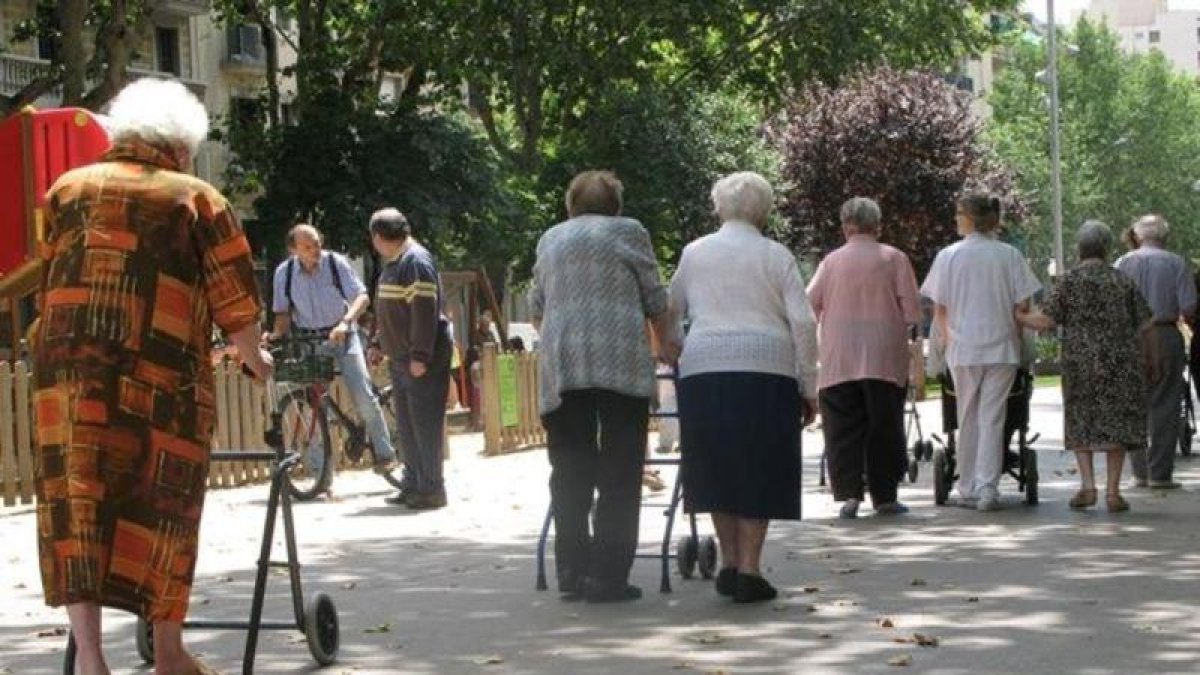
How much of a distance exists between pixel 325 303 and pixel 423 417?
6.27 feet

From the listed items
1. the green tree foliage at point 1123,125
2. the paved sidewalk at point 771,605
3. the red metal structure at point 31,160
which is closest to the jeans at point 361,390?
the paved sidewalk at point 771,605

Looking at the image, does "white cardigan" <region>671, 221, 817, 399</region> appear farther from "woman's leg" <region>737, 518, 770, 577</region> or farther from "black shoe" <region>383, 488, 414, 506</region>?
"black shoe" <region>383, 488, 414, 506</region>

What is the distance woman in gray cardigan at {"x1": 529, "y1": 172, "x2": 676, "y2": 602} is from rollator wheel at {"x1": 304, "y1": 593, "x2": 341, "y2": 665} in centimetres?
216

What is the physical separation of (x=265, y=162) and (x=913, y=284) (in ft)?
86.0

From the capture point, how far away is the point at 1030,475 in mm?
15891

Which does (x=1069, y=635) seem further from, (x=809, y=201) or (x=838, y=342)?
(x=809, y=201)

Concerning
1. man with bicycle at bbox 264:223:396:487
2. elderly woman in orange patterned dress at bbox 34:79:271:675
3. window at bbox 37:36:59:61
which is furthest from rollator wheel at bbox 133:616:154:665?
window at bbox 37:36:59:61

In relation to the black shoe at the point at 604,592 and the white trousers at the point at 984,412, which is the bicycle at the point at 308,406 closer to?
the white trousers at the point at 984,412

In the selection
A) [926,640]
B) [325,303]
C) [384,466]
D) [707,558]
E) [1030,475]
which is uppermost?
[325,303]

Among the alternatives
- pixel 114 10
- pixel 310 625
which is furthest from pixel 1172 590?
pixel 114 10

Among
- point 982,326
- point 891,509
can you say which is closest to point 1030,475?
point 891,509

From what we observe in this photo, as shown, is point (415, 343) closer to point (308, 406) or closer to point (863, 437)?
point (308, 406)

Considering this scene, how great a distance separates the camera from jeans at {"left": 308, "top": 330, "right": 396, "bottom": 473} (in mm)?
18359

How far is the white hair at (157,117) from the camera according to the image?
7.88 meters
